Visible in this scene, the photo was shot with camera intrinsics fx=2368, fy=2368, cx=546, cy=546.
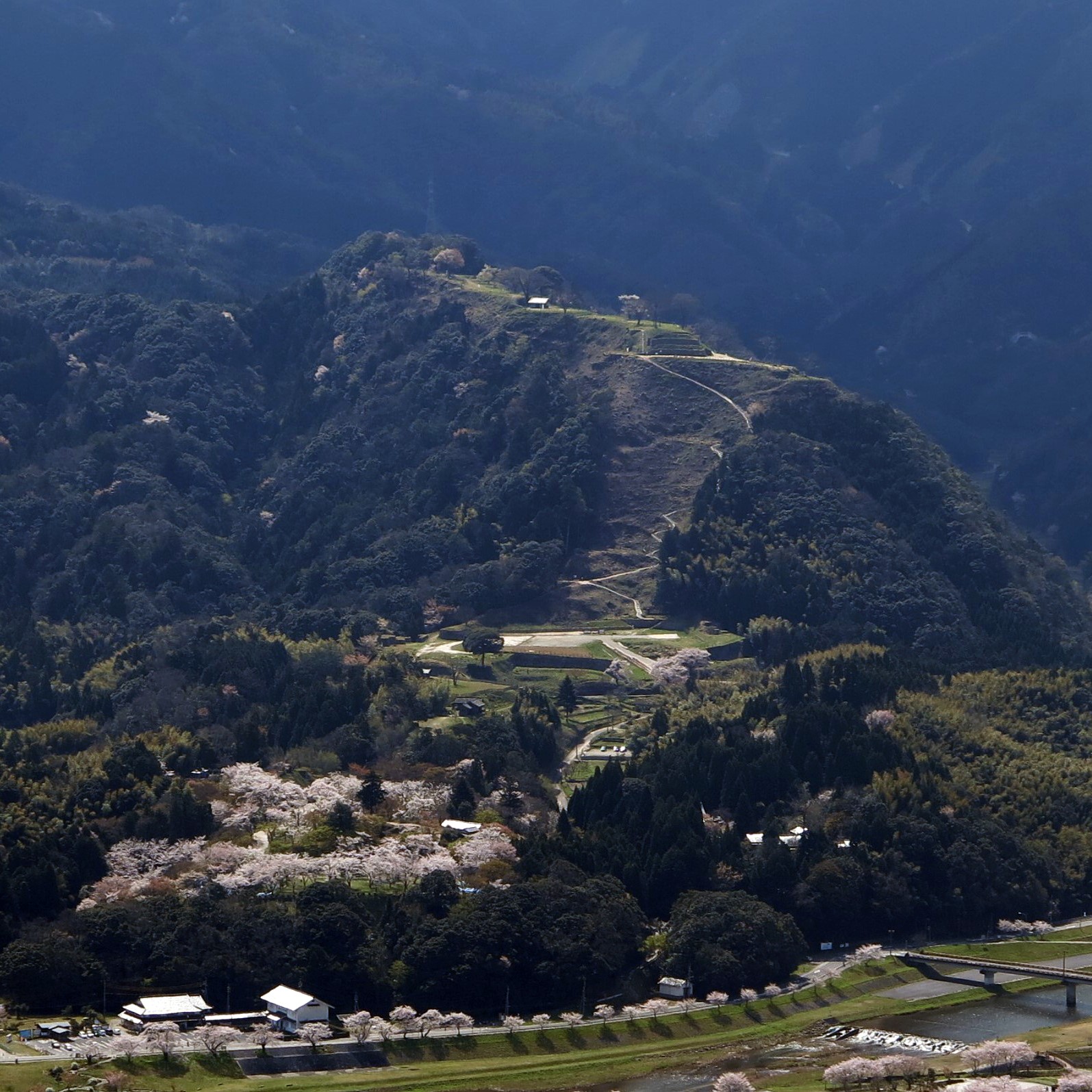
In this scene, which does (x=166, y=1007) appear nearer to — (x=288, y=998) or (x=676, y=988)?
(x=288, y=998)

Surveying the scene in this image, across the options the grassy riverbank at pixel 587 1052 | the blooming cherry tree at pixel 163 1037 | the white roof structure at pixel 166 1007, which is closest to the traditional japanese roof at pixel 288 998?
the white roof structure at pixel 166 1007

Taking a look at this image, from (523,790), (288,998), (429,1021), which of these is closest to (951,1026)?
(429,1021)

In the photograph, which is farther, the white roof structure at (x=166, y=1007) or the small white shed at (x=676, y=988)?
the small white shed at (x=676, y=988)

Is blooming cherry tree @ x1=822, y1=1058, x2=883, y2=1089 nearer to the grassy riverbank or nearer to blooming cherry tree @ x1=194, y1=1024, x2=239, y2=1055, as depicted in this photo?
the grassy riverbank

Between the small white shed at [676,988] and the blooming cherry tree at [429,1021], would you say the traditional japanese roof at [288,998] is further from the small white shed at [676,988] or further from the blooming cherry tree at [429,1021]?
the small white shed at [676,988]

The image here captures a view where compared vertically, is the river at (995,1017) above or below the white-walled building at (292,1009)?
below

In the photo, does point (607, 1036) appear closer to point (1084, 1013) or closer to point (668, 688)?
point (1084, 1013)

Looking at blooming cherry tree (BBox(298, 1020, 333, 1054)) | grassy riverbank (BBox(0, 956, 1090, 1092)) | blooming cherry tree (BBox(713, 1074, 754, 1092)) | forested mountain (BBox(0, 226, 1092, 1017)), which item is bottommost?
blooming cherry tree (BBox(713, 1074, 754, 1092))

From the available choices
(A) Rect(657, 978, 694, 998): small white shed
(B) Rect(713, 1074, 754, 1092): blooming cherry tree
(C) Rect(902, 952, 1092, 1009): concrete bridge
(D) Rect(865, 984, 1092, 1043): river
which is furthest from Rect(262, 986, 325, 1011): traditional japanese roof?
(C) Rect(902, 952, 1092, 1009): concrete bridge
